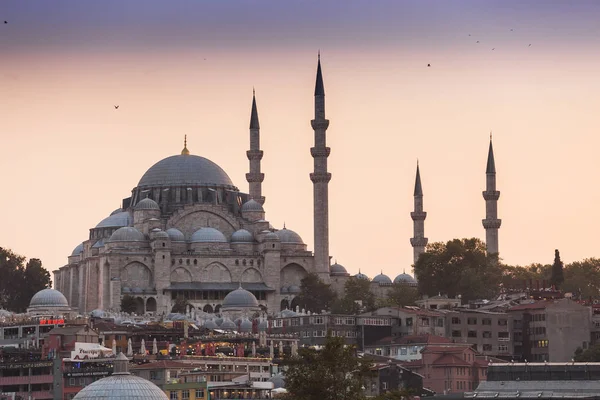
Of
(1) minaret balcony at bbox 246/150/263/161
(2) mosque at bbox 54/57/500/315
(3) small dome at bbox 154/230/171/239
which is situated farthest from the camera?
(1) minaret balcony at bbox 246/150/263/161

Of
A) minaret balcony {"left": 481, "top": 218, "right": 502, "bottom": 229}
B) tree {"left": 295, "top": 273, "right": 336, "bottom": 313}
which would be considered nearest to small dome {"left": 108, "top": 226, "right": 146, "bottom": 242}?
tree {"left": 295, "top": 273, "right": 336, "bottom": 313}

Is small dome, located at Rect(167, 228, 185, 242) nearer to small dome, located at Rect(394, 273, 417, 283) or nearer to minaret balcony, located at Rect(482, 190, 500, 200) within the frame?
small dome, located at Rect(394, 273, 417, 283)

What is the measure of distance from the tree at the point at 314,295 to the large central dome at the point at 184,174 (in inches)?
589

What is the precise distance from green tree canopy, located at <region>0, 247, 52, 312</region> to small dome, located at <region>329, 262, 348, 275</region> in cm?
1848

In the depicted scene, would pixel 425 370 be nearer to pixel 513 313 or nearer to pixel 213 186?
pixel 513 313

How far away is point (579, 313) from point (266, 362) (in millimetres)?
24062

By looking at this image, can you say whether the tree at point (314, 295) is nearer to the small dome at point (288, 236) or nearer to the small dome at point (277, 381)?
the small dome at point (288, 236)

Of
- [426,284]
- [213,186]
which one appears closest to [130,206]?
[213,186]

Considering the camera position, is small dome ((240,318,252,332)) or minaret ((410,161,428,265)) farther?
minaret ((410,161,428,265))

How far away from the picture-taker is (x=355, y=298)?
130 m

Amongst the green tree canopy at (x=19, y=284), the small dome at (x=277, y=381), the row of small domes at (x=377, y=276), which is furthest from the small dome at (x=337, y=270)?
the small dome at (x=277, y=381)

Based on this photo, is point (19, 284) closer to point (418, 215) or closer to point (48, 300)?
point (48, 300)

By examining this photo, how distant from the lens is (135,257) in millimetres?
133250

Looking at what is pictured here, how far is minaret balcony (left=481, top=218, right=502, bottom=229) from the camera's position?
452 ft
